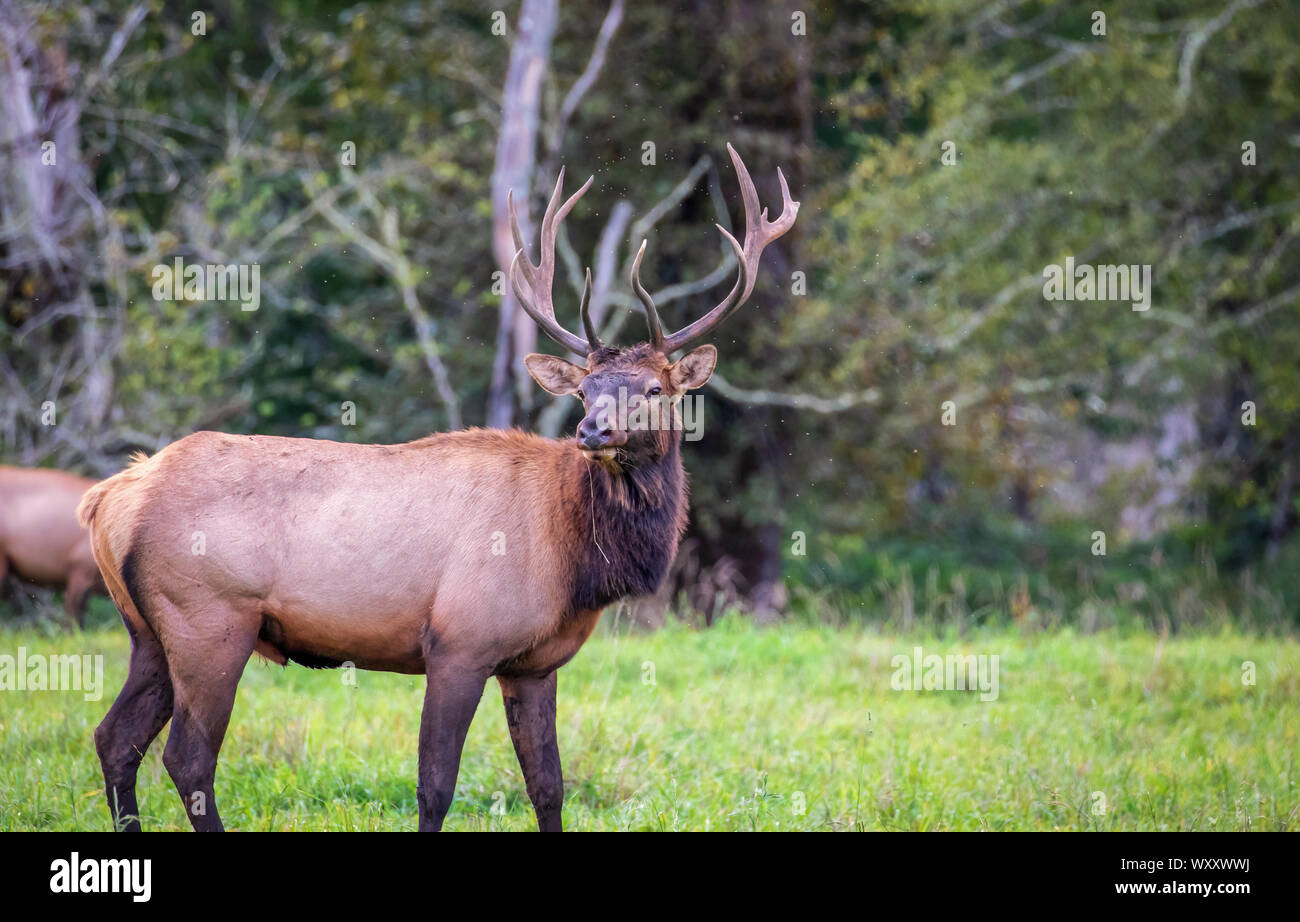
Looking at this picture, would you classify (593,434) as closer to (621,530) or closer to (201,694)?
(621,530)

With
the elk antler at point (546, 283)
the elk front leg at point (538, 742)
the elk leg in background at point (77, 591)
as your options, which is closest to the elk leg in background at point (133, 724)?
the elk front leg at point (538, 742)

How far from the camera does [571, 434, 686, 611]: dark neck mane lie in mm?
6090

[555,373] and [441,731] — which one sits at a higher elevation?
[555,373]

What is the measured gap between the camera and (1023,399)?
56.3 ft

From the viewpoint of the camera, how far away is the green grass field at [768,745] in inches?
259

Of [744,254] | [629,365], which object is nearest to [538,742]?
[629,365]

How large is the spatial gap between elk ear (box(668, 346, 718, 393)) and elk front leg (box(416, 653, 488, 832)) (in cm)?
167

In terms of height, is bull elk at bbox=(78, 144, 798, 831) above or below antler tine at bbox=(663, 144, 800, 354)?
below

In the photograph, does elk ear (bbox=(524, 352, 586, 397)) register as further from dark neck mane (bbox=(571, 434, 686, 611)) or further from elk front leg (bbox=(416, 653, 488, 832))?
elk front leg (bbox=(416, 653, 488, 832))

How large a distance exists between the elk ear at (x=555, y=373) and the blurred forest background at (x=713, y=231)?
19.1 feet

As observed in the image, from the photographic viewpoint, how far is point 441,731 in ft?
18.8

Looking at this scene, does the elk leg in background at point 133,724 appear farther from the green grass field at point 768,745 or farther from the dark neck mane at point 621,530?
the dark neck mane at point 621,530

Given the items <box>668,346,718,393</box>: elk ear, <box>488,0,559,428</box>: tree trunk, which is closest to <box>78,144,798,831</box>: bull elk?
<box>668,346,718,393</box>: elk ear

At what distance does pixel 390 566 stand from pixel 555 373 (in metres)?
1.39
